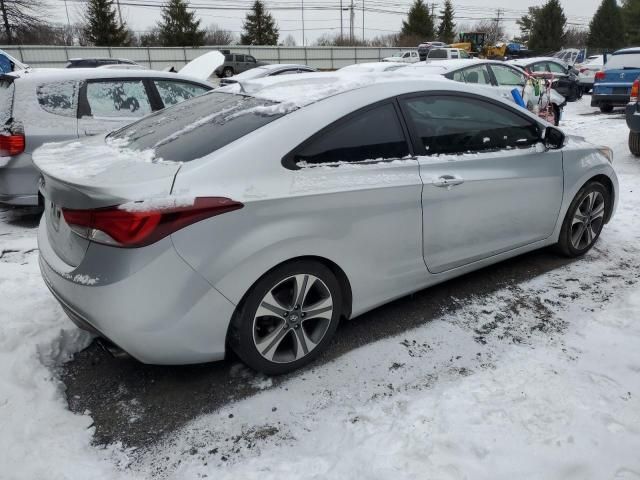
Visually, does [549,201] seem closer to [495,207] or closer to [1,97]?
[495,207]

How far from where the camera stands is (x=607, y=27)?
197 ft

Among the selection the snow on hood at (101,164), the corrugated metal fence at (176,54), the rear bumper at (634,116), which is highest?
the corrugated metal fence at (176,54)

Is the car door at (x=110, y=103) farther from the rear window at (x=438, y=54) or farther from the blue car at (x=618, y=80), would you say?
the rear window at (x=438, y=54)

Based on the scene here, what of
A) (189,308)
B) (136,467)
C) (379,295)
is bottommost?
(136,467)

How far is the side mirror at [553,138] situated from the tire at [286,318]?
2121 mm

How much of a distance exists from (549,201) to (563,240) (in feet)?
1.57

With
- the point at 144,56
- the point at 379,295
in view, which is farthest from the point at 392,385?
the point at 144,56

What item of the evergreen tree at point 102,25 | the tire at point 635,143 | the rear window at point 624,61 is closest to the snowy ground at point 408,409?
the tire at point 635,143

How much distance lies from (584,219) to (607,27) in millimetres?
68011

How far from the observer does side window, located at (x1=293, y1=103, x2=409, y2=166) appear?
9.04 ft

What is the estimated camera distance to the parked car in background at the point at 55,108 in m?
5.02

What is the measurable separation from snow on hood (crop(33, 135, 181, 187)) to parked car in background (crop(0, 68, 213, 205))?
7.14ft

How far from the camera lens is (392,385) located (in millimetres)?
2727

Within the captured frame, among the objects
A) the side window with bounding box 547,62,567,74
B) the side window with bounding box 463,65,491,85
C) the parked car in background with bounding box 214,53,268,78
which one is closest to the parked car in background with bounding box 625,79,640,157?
the side window with bounding box 463,65,491,85
